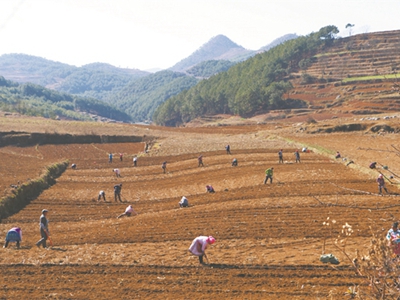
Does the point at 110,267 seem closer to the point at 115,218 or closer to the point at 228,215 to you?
the point at 228,215

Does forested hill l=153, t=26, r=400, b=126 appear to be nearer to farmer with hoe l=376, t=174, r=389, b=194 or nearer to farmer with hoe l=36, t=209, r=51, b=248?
farmer with hoe l=376, t=174, r=389, b=194

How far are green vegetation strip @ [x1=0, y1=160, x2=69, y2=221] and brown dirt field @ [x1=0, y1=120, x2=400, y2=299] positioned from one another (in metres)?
0.69

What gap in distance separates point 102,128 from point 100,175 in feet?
120

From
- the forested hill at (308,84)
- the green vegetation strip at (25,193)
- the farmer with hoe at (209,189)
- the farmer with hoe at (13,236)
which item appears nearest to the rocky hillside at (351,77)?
the forested hill at (308,84)

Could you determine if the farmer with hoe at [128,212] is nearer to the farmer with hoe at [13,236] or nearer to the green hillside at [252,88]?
the farmer with hoe at [13,236]

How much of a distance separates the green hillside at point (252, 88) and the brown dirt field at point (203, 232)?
81.1 metres

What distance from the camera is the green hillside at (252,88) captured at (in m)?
118

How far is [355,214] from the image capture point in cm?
1878

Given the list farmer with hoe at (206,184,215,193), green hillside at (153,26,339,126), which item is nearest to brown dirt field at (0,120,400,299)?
farmer with hoe at (206,184,215,193)

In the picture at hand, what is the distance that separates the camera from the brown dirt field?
41.1 ft

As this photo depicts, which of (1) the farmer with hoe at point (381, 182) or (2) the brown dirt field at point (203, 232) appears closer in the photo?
(2) the brown dirt field at point (203, 232)

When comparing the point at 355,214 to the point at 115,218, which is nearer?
the point at 355,214

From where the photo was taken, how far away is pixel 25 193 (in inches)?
1110

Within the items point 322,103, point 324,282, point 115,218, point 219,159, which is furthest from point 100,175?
point 322,103
